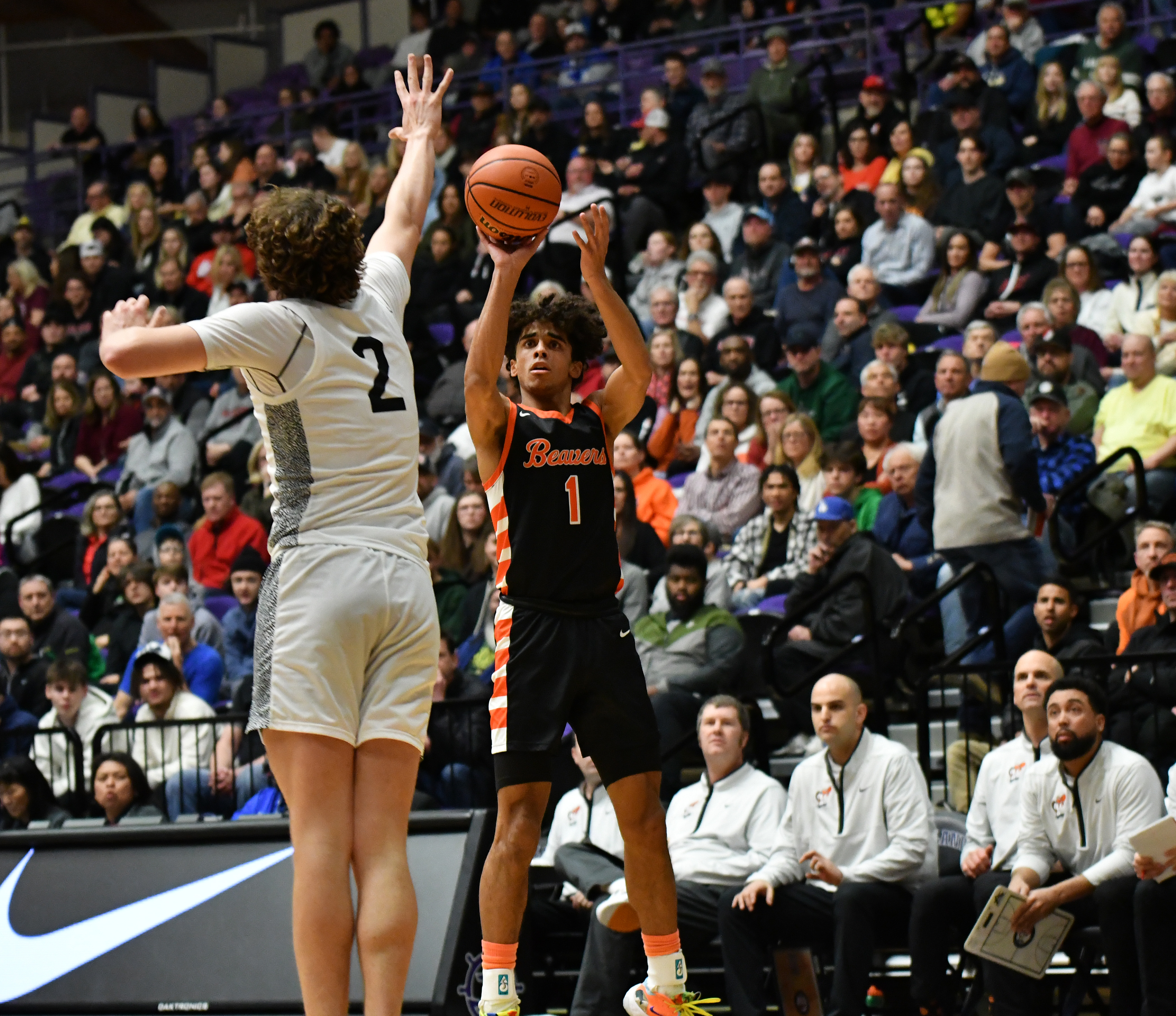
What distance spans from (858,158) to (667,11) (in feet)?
15.3

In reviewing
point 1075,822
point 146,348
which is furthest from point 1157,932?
point 146,348

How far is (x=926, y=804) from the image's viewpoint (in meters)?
6.93

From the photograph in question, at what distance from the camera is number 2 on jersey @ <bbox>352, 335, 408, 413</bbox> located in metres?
3.89

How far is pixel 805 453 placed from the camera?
10250mm

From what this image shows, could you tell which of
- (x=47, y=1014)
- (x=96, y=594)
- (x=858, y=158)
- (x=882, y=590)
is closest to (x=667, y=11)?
(x=858, y=158)

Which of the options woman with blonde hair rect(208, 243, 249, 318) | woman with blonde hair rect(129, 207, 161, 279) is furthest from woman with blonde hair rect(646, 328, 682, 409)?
woman with blonde hair rect(129, 207, 161, 279)

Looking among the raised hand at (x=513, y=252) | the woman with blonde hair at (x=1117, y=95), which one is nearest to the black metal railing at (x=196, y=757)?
the raised hand at (x=513, y=252)

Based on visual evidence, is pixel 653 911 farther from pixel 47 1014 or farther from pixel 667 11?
pixel 667 11

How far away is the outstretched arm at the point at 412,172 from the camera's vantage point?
429cm

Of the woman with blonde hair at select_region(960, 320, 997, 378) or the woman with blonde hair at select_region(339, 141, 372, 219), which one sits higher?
the woman with blonde hair at select_region(339, 141, 372, 219)

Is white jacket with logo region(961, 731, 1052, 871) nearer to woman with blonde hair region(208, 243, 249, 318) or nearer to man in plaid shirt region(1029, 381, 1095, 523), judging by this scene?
man in plaid shirt region(1029, 381, 1095, 523)

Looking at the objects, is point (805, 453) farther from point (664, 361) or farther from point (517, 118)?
point (517, 118)

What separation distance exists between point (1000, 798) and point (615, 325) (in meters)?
3.25

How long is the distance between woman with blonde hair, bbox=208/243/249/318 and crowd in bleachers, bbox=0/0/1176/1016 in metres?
0.07
